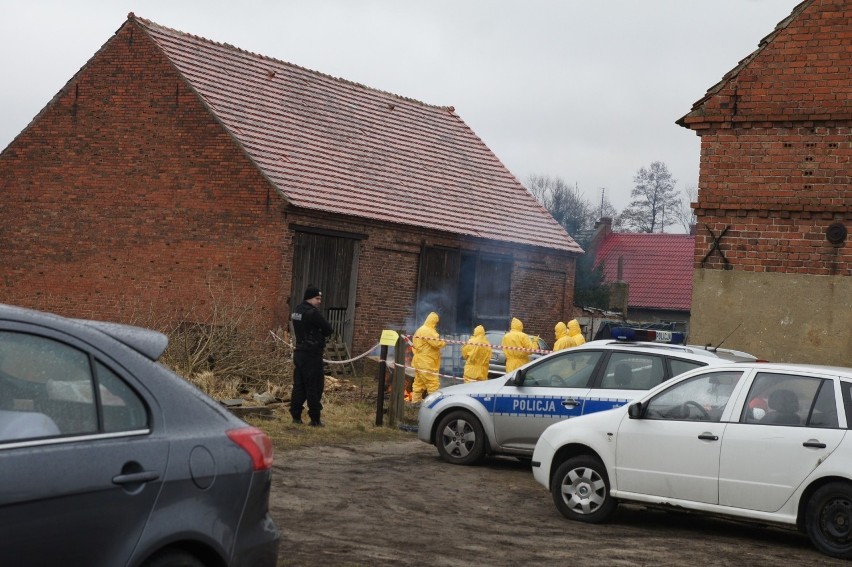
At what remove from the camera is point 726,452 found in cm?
988

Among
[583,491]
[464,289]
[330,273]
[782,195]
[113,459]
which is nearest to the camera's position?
[113,459]

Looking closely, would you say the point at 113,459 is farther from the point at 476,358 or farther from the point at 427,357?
the point at 427,357

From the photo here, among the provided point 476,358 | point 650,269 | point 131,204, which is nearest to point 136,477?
point 476,358

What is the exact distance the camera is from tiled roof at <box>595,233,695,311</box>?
55219mm

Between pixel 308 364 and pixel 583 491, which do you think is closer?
pixel 583 491

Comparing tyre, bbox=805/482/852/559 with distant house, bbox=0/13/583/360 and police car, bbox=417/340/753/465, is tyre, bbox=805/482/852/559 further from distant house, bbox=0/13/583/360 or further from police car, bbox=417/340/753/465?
distant house, bbox=0/13/583/360

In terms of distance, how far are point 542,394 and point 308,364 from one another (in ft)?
14.1

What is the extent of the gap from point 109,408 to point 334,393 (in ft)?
56.1

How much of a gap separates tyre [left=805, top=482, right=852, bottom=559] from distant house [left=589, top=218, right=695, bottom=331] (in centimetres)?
4203

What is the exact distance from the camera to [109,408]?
4867 millimetres

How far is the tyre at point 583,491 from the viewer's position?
10.6 m

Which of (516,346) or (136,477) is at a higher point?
(516,346)

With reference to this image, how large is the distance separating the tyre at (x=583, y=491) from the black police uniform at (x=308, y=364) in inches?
243

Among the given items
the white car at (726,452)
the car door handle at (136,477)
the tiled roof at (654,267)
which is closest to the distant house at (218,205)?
the white car at (726,452)
